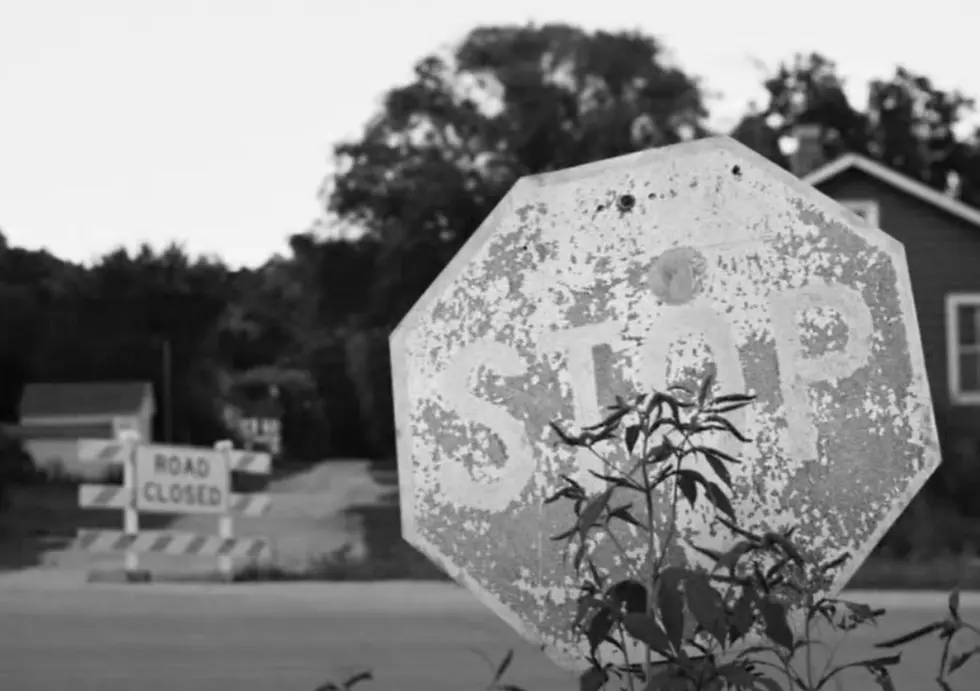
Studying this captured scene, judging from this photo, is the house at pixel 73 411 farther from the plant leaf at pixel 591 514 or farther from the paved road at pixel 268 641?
the plant leaf at pixel 591 514

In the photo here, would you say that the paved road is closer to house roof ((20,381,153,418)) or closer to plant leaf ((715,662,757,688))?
plant leaf ((715,662,757,688))

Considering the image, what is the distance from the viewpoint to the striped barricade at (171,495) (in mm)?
16438

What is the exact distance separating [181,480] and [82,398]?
32180mm

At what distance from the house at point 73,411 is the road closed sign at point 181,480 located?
2955 centimetres

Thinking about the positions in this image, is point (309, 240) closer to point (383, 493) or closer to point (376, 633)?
point (383, 493)

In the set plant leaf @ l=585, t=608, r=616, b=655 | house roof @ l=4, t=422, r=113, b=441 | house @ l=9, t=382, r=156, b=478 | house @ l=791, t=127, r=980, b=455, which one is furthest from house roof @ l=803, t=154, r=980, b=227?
plant leaf @ l=585, t=608, r=616, b=655

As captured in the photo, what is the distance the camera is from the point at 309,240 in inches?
1571

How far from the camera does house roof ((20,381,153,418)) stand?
155 feet

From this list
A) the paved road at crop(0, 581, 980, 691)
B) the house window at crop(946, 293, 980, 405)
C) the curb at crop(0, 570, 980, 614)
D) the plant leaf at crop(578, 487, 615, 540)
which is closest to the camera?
the plant leaf at crop(578, 487, 615, 540)

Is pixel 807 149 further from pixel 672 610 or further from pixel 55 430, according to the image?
Result: pixel 672 610

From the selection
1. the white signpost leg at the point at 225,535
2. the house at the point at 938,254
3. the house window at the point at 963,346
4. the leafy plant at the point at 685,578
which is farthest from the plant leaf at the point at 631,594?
the house window at the point at 963,346

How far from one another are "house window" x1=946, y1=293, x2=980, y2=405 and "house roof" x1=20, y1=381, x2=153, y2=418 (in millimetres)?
24617

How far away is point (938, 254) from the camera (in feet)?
92.0

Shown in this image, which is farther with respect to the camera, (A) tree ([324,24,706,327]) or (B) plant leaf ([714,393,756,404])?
(A) tree ([324,24,706,327])
